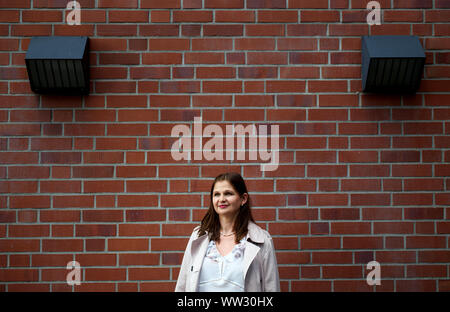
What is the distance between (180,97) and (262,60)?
72 centimetres

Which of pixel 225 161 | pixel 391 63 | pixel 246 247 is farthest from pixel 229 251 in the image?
pixel 391 63

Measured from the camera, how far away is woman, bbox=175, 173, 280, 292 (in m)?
2.54

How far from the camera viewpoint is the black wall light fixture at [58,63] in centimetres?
312

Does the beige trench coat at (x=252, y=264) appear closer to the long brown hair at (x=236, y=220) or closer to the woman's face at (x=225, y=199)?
the long brown hair at (x=236, y=220)

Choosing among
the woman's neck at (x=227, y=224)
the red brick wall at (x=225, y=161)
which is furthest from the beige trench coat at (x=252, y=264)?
the red brick wall at (x=225, y=161)

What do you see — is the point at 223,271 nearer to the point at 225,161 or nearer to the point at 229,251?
the point at 229,251

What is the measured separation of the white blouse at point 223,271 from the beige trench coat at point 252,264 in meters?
0.03

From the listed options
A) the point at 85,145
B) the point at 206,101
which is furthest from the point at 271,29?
the point at 85,145

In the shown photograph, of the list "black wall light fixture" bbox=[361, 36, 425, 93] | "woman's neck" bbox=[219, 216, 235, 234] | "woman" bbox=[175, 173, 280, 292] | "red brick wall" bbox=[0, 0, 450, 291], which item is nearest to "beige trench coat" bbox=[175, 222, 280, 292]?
"woman" bbox=[175, 173, 280, 292]

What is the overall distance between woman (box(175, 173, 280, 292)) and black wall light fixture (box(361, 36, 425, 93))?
1.40 m

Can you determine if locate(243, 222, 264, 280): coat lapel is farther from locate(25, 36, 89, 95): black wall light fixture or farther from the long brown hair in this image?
locate(25, 36, 89, 95): black wall light fixture

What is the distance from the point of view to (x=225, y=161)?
329 centimetres

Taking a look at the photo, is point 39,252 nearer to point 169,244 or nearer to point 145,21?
point 169,244

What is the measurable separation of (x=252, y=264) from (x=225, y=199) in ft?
1.45
